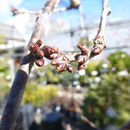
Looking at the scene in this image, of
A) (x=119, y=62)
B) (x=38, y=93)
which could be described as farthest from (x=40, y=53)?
(x=38, y=93)

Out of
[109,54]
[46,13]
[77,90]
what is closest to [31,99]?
[77,90]

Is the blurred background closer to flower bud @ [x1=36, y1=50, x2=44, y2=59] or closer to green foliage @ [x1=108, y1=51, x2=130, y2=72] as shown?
green foliage @ [x1=108, y1=51, x2=130, y2=72]

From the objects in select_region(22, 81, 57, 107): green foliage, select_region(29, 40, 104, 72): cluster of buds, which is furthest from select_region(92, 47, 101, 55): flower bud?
select_region(22, 81, 57, 107): green foliage

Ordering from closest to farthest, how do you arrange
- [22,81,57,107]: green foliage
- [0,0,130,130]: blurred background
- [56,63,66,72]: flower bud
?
[56,63,66,72]: flower bud, [0,0,130,130]: blurred background, [22,81,57,107]: green foliage

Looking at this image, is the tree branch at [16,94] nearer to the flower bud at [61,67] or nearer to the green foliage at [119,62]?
the flower bud at [61,67]

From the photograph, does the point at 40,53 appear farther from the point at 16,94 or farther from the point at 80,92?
the point at 80,92

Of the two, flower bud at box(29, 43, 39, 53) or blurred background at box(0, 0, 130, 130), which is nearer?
flower bud at box(29, 43, 39, 53)

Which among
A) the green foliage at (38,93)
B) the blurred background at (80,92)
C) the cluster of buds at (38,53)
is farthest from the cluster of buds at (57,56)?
the green foliage at (38,93)

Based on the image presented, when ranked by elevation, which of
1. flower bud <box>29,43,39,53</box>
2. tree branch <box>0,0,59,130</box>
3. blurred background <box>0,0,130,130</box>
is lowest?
tree branch <box>0,0,59,130</box>
